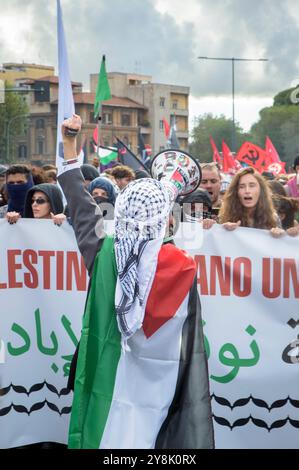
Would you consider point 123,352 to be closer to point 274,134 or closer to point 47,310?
point 47,310

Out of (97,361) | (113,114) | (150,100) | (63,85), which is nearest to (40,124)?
(113,114)

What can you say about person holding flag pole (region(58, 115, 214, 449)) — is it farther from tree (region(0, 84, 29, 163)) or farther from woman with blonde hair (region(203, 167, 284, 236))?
tree (region(0, 84, 29, 163))

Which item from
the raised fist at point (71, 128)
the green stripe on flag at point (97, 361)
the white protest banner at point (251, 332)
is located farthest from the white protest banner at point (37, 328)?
the green stripe on flag at point (97, 361)

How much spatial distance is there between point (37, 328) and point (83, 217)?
1635 millimetres

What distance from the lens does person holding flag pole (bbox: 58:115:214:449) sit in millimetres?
3623

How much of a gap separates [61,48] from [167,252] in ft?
18.7

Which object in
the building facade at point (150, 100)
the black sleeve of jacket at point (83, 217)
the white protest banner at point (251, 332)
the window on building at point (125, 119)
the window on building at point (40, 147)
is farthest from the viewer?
the building facade at point (150, 100)

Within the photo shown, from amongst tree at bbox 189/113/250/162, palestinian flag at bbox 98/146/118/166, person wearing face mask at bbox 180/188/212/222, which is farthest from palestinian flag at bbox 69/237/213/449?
tree at bbox 189/113/250/162

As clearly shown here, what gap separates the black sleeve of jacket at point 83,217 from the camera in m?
3.86

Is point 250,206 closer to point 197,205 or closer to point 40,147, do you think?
point 197,205

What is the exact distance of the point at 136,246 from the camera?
3.63 m

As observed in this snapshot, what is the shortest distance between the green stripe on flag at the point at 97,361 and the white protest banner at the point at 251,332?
1.67 meters

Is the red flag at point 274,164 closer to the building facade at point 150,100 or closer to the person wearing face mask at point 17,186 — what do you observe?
the person wearing face mask at point 17,186
